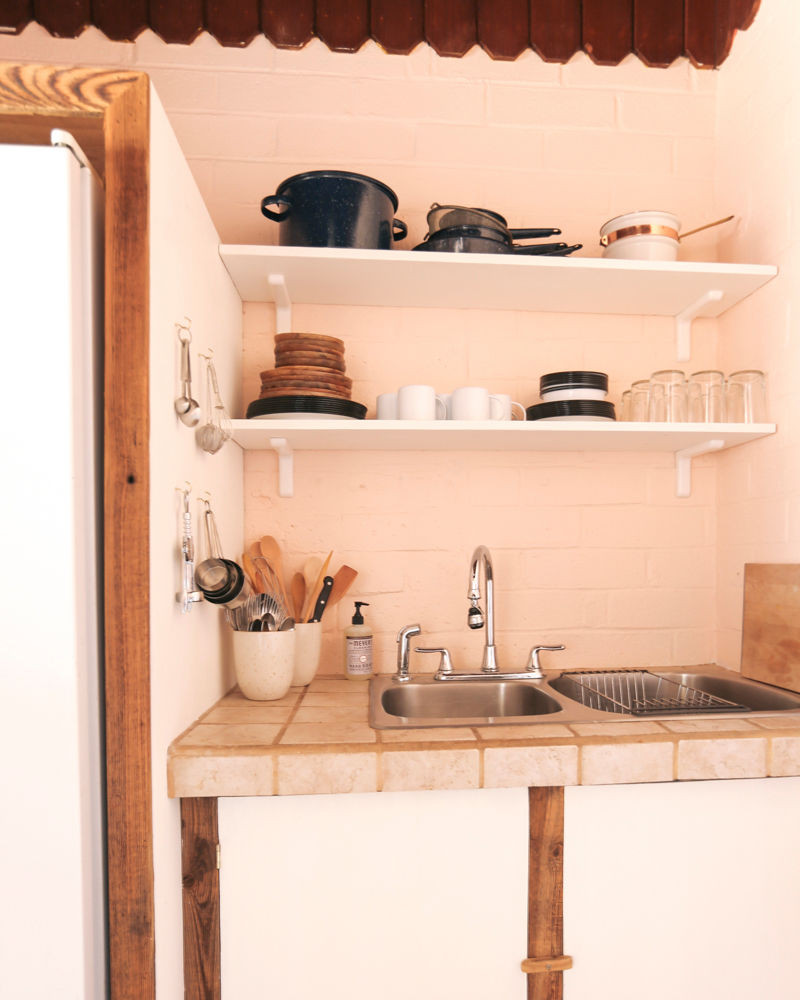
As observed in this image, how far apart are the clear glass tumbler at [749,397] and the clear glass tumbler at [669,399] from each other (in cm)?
13

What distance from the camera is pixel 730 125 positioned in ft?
6.00

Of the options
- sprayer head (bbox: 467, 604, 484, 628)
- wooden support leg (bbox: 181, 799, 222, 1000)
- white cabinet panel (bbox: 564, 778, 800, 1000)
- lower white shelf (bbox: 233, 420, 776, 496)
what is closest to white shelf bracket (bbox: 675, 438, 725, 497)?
lower white shelf (bbox: 233, 420, 776, 496)

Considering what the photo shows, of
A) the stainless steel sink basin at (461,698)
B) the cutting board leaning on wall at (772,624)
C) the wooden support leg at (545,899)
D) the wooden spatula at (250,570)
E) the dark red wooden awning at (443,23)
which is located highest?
the dark red wooden awning at (443,23)

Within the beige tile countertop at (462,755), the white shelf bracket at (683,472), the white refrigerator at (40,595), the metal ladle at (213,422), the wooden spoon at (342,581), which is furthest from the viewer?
the white shelf bracket at (683,472)

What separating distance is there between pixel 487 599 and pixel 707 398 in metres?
0.77

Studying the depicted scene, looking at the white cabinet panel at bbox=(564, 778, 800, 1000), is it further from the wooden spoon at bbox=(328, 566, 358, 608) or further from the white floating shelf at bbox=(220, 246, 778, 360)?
the white floating shelf at bbox=(220, 246, 778, 360)

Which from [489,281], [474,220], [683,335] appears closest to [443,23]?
[474,220]

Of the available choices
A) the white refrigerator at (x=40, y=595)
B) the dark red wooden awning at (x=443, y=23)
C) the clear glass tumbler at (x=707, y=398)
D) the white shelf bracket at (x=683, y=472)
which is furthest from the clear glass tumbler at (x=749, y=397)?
the white refrigerator at (x=40, y=595)

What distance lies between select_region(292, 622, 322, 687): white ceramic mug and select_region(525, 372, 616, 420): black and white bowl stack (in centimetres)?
76

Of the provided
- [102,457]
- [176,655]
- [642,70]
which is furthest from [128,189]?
[642,70]

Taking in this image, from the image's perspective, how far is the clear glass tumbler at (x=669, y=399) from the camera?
1704mm

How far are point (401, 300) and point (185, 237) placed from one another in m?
0.67

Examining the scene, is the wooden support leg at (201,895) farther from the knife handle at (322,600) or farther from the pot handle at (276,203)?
the pot handle at (276,203)

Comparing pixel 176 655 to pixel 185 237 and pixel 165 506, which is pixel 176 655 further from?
pixel 185 237
